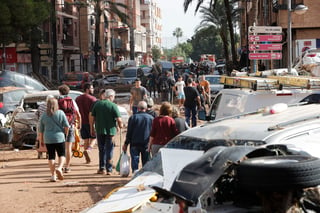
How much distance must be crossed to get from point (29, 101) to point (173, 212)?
13992 mm

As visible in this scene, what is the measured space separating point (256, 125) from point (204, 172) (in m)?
1.11

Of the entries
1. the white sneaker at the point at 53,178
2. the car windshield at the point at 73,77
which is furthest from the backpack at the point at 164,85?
the car windshield at the point at 73,77

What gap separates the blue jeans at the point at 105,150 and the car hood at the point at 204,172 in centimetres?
765

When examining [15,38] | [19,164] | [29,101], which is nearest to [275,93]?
[19,164]

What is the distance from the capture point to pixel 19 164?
14609mm

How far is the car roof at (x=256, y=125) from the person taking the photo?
201 inches

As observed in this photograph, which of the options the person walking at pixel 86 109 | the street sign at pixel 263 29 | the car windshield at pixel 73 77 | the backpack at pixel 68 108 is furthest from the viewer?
the car windshield at pixel 73 77

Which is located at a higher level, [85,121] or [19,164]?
[85,121]

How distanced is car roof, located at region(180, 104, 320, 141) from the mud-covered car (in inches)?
456

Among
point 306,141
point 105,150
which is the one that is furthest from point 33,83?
point 306,141

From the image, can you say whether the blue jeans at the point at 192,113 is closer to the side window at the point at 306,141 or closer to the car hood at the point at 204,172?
the side window at the point at 306,141

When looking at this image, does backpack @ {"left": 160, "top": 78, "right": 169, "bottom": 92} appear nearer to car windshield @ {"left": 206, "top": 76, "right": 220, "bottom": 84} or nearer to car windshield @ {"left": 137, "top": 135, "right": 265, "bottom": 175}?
car windshield @ {"left": 206, "top": 76, "right": 220, "bottom": 84}

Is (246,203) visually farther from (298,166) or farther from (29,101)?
(29,101)

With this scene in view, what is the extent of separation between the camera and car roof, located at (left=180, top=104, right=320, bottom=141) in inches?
201
